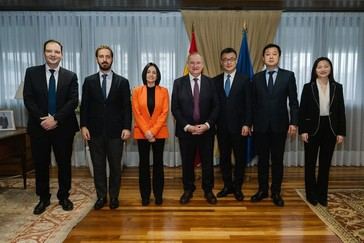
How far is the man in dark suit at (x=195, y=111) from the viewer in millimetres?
3291

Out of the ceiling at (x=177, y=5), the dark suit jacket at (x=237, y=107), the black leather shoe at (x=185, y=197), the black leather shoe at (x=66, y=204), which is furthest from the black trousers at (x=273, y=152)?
the ceiling at (x=177, y=5)

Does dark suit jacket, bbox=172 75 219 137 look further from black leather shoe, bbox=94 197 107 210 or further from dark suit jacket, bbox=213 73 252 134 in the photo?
black leather shoe, bbox=94 197 107 210

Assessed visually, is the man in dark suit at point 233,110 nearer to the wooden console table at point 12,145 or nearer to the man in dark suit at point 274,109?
the man in dark suit at point 274,109

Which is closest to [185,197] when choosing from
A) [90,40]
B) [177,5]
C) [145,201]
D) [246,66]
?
[145,201]

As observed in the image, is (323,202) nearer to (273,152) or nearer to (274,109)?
(273,152)

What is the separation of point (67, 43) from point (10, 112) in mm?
1541

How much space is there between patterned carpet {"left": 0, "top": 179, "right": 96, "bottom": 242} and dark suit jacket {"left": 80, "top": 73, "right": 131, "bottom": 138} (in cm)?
82

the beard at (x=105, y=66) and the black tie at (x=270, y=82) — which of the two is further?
the black tie at (x=270, y=82)

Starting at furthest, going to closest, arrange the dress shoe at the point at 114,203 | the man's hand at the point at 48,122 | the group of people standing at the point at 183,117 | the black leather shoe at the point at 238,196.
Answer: the black leather shoe at the point at 238,196
the dress shoe at the point at 114,203
the group of people standing at the point at 183,117
the man's hand at the point at 48,122

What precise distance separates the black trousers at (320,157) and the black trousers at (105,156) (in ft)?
6.37

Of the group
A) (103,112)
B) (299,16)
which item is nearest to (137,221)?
(103,112)

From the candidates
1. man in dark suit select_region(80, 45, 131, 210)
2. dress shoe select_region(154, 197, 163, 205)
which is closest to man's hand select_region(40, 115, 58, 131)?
man in dark suit select_region(80, 45, 131, 210)

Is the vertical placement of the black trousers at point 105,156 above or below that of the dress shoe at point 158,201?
above

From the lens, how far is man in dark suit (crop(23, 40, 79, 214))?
9.96 feet
